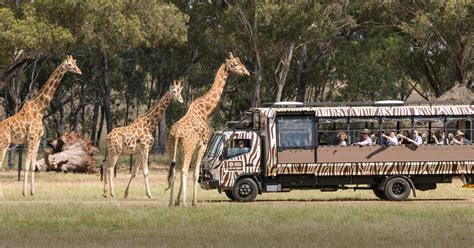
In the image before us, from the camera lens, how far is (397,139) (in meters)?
28.7

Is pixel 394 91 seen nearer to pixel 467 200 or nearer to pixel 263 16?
pixel 263 16

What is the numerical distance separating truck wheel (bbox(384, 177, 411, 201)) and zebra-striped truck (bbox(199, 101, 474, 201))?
1.1 inches

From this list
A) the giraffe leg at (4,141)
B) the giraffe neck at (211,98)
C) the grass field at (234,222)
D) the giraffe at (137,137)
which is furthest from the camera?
the giraffe leg at (4,141)

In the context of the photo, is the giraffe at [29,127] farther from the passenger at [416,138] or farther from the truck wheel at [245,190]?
the passenger at [416,138]

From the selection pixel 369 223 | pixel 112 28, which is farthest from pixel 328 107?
pixel 112 28

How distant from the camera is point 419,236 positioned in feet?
60.2

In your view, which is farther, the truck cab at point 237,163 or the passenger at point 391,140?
the passenger at point 391,140

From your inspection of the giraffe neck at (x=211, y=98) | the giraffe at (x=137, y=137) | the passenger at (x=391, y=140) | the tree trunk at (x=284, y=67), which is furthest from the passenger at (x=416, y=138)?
the tree trunk at (x=284, y=67)

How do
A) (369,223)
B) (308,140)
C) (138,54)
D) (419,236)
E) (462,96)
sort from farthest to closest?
(138,54) < (462,96) < (308,140) < (369,223) < (419,236)

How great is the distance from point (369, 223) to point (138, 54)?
49316 millimetres

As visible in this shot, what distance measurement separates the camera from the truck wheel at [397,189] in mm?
28406

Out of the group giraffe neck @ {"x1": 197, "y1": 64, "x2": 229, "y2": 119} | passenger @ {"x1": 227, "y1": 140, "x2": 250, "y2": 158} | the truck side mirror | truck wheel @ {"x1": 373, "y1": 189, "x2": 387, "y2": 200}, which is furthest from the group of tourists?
giraffe neck @ {"x1": 197, "y1": 64, "x2": 229, "y2": 119}

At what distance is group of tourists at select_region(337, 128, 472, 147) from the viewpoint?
2847 centimetres

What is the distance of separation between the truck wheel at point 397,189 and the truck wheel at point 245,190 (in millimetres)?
3553
